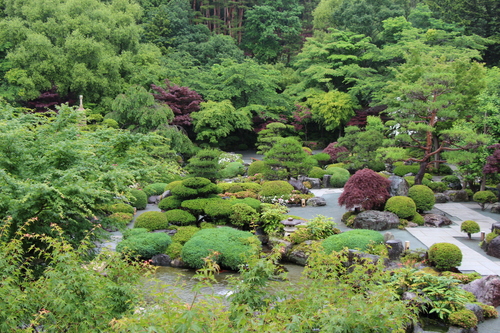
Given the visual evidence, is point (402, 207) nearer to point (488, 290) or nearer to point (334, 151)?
point (488, 290)

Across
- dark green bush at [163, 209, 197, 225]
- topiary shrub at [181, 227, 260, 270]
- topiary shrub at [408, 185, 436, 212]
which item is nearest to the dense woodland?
dark green bush at [163, 209, 197, 225]

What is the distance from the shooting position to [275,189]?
16875 mm

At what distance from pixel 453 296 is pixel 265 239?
636 centimetres

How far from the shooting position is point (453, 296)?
8.27m

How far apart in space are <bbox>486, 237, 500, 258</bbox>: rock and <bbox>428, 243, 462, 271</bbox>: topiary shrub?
189cm

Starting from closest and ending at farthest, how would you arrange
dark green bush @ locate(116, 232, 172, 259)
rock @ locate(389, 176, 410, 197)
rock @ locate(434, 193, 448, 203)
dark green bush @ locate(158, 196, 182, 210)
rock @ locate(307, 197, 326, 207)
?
dark green bush @ locate(116, 232, 172, 259), dark green bush @ locate(158, 196, 182, 210), rock @ locate(389, 176, 410, 197), rock @ locate(307, 197, 326, 207), rock @ locate(434, 193, 448, 203)

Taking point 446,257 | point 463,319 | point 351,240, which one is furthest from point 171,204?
point 463,319

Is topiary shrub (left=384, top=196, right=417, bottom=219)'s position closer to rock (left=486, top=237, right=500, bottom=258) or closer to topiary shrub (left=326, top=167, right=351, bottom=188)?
rock (left=486, top=237, right=500, bottom=258)

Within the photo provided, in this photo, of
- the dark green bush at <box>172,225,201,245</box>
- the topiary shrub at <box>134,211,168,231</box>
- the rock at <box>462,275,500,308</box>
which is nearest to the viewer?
the rock at <box>462,275,500,308</box>

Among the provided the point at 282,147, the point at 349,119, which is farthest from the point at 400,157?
the point at 349,119

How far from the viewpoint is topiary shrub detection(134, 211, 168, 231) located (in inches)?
518

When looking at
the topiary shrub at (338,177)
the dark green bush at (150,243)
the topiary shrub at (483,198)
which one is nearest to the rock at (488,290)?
the dark green bush at (150,243)

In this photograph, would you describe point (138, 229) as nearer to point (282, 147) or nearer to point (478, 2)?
point (282, 147)

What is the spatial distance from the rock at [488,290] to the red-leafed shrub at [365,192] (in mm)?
5254
